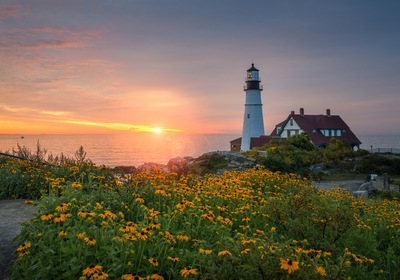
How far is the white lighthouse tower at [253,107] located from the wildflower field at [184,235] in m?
43.1

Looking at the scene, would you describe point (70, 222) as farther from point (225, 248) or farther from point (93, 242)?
point (225, 248)

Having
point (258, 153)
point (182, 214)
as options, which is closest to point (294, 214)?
point (182, 214)

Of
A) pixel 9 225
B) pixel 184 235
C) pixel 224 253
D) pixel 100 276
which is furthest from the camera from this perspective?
pixel 9 225

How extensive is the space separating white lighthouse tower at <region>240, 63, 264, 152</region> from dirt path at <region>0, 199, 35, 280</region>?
45.7 m

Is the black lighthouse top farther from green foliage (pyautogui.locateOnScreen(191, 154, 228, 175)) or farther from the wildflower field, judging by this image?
the wildflower field

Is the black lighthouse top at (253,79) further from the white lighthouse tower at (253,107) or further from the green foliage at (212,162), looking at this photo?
the green foliage at (212,162)

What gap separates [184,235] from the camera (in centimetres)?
568

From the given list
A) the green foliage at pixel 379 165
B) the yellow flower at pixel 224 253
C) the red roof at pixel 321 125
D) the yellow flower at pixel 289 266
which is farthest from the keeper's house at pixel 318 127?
the yellow flower at pixel 289 266

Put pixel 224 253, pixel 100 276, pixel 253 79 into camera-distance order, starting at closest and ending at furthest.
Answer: pixel 100 276 → pixel 224 253 → pixel 253 79

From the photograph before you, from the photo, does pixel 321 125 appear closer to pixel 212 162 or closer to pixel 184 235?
pixel 212 162

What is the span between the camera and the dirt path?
228 inches

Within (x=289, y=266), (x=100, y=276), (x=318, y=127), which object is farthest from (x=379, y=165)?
(x=318, y=127)

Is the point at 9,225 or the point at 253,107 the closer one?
the point at 9,225

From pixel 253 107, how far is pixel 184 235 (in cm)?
4873
